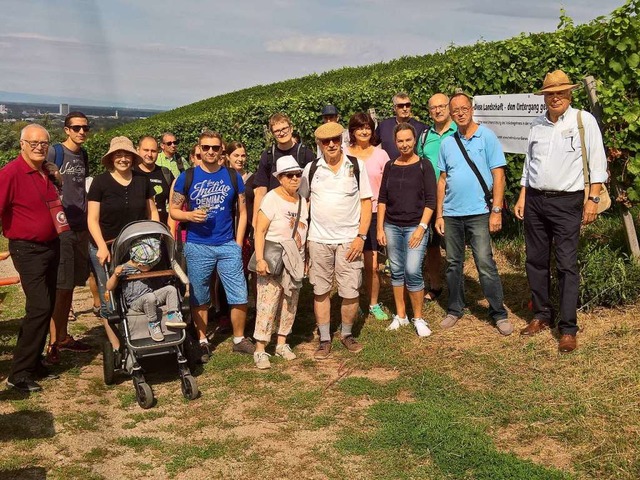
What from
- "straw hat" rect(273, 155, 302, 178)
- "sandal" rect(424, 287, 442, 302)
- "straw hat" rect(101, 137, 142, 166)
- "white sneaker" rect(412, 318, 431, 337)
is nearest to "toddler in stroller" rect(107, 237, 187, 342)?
"straw hat" rect(101, 137, 142, 166)

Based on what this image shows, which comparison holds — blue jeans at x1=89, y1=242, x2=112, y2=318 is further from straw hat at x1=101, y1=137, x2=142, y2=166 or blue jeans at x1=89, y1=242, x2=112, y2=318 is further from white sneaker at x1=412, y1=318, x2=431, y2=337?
white sneaker at x1=412, y1=318, x2=431, y2=337

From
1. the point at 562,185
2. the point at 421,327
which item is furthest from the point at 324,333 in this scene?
the point at 562,185

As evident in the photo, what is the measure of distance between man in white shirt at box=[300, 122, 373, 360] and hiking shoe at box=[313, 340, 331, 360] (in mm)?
448

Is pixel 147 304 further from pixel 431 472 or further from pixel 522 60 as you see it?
pixel 522 60

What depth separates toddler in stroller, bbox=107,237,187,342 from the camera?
5.78 meters

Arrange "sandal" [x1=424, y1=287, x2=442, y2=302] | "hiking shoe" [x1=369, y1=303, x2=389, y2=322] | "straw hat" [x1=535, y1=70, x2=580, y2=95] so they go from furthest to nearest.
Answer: "sandal" [x1=424, y1=287, x2=442, y2=302], "hiking shoe" [x1=369, y1=303, x2=389, y2=322], "straw hat" [x1=535, y1=70, x2=580, y2=95]

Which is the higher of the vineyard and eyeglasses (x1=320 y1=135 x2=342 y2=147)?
the vineyard

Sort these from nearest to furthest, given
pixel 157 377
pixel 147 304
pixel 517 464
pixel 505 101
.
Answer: pixel 517 464, pixel 147 304, pixel 157 377, pixel 505 101

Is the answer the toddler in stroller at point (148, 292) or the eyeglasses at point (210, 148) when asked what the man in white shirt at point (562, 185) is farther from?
the toddler in stroller at point (148, 292)

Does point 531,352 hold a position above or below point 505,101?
below

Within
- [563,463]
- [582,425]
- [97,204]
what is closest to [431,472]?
[563,463]

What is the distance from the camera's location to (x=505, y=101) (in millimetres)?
8047

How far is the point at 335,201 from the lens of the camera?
6105 mm

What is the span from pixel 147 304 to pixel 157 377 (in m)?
0.83
